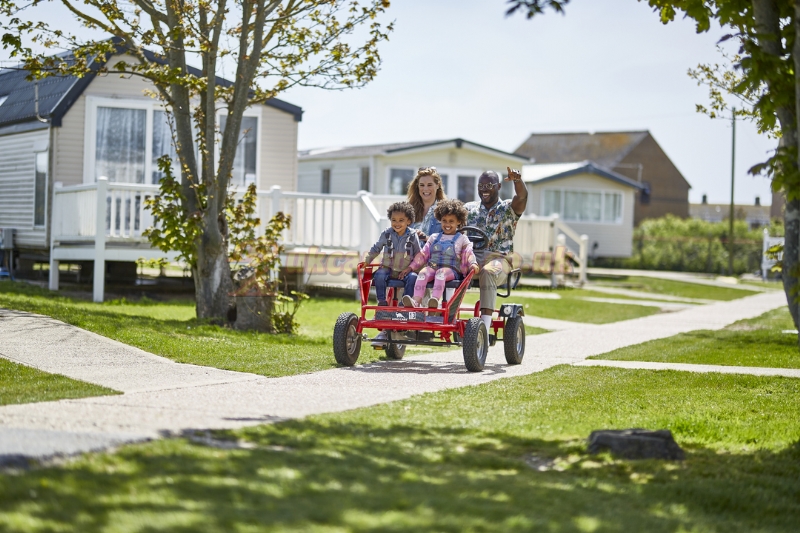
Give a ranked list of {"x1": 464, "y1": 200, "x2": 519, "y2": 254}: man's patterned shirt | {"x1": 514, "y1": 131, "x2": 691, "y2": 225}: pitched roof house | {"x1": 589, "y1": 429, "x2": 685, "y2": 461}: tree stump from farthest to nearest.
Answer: {"x1": 514, "y1": 131, "x2": 691, "y2": 225}: pitched roof house < {"x1": 464, "y1": 200, "x2": 519, "y2": 254}: man's patterned shirt < {"x1": 589, "y1": 429, "x2": 685, "y2": 461}: tree stump

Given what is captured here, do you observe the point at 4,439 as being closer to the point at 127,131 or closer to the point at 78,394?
the point at 78,394

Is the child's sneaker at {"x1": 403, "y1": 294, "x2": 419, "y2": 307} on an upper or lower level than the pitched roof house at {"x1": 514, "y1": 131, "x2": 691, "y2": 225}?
lower

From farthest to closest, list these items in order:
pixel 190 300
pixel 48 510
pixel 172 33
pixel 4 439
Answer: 1. pixel 190 300
2. pixel 172 33
3. pixel 4 439
4. pixel 48 510

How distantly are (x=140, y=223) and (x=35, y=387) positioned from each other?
32.6ft

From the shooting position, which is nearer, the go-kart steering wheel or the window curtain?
the go-kart steering wheel

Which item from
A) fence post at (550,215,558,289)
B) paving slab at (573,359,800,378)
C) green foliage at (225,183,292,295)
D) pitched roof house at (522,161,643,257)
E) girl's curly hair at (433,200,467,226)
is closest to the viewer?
girl's curly hair at (433,200,467,226)

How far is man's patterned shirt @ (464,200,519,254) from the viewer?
1059 centimetres

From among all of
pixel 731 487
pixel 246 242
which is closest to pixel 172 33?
pixel 246 242

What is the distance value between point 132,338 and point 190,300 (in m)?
7.38

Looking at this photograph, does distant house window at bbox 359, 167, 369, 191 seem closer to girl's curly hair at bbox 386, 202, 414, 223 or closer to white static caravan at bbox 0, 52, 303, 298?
white static caravan at bbox 0, 52, 303, 298

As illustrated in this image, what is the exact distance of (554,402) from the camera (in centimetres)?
802

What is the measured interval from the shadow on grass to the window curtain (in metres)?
15.6

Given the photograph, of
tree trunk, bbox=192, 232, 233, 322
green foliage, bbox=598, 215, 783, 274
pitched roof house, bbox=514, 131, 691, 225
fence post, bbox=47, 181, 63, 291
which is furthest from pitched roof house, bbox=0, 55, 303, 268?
pitched roof house, bbox=514, 131, 691, 225

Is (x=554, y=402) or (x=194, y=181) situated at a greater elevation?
(x=194, y=181)
